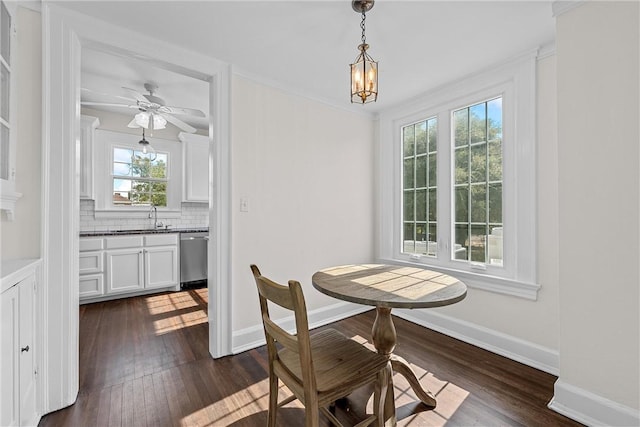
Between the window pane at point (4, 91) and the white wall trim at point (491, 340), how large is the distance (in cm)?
345

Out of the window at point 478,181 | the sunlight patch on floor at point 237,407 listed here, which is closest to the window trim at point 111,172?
the sunlight patch on floor at point 237,407

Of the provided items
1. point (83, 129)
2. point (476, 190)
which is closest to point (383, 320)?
point (476, 190)

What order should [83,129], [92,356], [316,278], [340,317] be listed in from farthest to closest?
[83,129] → [340,317] → [92,356] → [316,278]

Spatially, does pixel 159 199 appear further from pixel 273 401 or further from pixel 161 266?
pixel 273 401

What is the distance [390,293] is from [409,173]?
213 cm

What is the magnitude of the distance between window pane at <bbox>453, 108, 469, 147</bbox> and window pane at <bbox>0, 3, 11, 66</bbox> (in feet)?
10.7

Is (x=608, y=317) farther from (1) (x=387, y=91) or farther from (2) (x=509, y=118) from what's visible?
(1) (x=387, y=91)

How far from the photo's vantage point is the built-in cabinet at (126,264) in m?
3.47

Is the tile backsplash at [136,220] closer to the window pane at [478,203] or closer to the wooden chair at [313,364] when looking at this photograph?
the wooden chair at [313,364]

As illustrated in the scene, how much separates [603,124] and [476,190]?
1.12 metres

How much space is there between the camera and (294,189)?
2.83 meters

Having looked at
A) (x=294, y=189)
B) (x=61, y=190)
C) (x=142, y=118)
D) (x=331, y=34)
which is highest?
(x=331, y=34)

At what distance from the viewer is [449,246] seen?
9.28 ft

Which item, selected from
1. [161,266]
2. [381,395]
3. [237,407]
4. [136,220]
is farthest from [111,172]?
[381,395]
